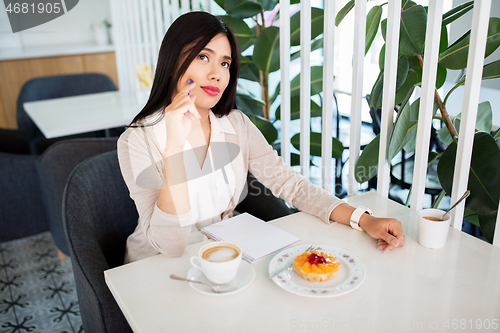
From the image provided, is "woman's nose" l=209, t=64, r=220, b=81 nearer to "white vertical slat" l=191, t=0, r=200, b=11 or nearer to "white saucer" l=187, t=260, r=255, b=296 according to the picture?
"white saucer" l=187, t=260, r=255, b=296

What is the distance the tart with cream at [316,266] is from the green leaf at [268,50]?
1.03 m

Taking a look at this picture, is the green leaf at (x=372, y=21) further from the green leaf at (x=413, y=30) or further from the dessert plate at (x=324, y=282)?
the dessert plate at (x=324, y=282)

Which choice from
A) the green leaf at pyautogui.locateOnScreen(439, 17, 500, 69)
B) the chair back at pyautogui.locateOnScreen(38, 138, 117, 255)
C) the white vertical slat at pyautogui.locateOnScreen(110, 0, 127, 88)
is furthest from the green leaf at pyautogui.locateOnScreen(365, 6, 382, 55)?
the white vertical slat at pyautogui.locateOnScreen(110, 0, 127, 88)

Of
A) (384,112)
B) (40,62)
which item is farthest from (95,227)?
(40,62)

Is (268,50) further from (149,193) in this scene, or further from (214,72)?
(149,193)

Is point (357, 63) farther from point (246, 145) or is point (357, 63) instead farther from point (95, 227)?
point (95, 227)

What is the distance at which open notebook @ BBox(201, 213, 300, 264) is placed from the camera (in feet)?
3.32

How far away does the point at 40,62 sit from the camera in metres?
4.05

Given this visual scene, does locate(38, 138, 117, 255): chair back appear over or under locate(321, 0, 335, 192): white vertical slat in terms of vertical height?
under

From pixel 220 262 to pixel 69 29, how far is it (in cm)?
447

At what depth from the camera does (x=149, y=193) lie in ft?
3.75

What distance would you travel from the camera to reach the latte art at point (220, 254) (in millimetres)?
854

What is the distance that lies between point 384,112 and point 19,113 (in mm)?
2790

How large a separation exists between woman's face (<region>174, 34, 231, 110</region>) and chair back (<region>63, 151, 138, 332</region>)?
42cm
